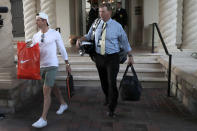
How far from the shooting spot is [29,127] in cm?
334

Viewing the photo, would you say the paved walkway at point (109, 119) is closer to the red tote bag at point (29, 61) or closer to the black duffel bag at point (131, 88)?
the black duffel bag at point (131, 88)

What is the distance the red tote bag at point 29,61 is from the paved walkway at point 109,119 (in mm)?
774

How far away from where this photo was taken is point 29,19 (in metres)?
7.67

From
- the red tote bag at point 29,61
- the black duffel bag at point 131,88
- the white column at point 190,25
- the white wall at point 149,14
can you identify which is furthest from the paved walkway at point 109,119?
the white wall at point 149,14

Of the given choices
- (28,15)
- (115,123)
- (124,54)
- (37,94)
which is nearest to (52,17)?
(28,15)

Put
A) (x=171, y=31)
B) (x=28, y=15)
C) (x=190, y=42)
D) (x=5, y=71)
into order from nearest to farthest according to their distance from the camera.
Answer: (x=5, y=71) → (x=171, y=31) → (x=190, y=42) → (x=28, y=15)

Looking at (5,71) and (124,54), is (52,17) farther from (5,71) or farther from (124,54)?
(124,54)

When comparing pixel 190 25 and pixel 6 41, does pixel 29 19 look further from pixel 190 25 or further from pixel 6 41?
pixel 190 25

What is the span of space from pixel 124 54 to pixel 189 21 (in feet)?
13.9

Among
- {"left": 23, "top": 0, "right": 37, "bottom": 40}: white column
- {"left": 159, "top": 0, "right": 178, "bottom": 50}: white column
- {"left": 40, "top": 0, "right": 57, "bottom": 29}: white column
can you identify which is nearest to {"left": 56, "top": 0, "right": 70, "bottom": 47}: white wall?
{"left": 23, "top": 0, "right": 37, "bottom": 40}: white column

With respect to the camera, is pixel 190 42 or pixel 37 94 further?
pixel 190 42

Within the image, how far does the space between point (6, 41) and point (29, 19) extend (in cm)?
390

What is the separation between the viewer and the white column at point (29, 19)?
7605mm

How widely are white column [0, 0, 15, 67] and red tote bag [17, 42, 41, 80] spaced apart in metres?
0.77
